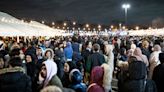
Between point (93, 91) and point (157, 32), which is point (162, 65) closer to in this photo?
point (93, 91)

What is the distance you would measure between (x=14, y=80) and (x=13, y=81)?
0.03 meters

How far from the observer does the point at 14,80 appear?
6301 mm

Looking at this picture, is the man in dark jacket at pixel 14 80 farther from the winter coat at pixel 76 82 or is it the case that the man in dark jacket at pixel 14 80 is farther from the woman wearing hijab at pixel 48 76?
the winter coat at pixel 76 82

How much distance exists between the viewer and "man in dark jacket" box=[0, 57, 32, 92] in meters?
6.29

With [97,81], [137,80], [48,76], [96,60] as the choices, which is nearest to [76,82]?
[97,81]

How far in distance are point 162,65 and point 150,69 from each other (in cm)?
217

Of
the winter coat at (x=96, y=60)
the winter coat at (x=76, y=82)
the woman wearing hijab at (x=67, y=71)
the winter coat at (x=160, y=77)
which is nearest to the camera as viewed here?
the winter coat at (x=76, y=82)

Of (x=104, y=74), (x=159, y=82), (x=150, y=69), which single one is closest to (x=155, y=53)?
(x=150, y=69)

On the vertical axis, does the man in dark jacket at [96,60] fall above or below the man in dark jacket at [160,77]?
above

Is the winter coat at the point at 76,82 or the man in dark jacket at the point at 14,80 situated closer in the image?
the winter coat at the point at 76,82

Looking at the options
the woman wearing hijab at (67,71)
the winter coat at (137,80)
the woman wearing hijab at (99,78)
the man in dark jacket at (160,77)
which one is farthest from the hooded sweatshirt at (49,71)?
the man in dark jacket at (160,77)

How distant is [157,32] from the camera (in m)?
65.6

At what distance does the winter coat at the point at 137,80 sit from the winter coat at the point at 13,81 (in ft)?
6.11

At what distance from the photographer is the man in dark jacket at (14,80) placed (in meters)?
6.29
